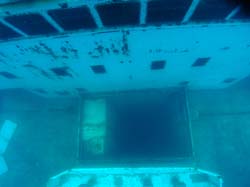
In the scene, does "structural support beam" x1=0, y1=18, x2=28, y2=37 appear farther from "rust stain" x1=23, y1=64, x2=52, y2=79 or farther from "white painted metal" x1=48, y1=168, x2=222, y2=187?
"white painted metal" x1=48, y1=168, x2=222, y2=187

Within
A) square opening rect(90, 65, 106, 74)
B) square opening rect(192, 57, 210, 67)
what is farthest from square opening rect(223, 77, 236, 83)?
square opening rect(90, 65, 106, 74)

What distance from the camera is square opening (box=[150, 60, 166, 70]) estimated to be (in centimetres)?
593

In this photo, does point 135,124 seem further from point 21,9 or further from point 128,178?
point 21,9

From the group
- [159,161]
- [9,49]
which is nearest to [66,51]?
[9,49]

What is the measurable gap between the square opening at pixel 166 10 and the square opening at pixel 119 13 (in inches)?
10.7

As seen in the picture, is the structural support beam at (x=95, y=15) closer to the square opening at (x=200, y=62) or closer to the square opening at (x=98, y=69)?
the square opening at (x=98, y=69)

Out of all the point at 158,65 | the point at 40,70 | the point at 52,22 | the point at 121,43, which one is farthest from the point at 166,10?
the point at 40,70

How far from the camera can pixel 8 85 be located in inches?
295

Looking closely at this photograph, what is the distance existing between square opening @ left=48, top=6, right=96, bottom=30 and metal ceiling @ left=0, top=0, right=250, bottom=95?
2cm

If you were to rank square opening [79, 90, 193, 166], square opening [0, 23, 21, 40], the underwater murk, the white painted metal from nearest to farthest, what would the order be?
the underwater murk, square opening [0, 23, 21, 40], the white painted metal, square opening [79, 90, 193, 166]

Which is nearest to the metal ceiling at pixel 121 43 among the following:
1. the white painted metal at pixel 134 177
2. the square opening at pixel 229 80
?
the square opening at pixel 229 80

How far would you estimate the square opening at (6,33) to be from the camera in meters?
4.34

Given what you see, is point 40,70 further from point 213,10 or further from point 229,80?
point 229,80

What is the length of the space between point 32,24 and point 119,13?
1840 millimetres
